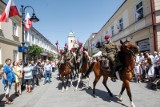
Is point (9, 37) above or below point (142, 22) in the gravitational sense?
below

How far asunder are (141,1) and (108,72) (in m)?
12.0

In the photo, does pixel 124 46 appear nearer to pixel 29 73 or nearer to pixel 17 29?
pixel 29 73

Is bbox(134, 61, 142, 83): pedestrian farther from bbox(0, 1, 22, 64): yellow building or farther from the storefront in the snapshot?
bbox(0, 1, 22, 64): yellow building

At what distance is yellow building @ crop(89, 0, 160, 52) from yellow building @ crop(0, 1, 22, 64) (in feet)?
43.3

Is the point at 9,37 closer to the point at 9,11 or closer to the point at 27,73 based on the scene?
the point at 9,11

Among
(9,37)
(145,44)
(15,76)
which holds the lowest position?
(15,76)

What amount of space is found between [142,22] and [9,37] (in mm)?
13704

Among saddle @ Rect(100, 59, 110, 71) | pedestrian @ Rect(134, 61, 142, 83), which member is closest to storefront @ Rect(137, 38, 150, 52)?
pedestrian @ Rect(134, 61, 142, 83)

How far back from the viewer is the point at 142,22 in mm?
16766

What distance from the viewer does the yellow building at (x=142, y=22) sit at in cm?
1444

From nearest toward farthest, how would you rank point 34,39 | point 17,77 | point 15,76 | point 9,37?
1. point 15,76
2. point 17,77
3. point 9,37
4. point 34,39

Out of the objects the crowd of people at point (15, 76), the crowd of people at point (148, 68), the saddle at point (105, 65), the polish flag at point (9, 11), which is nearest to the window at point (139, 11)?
the crowd of people at point (148, 68)

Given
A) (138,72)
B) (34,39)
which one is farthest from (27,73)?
(34,39)

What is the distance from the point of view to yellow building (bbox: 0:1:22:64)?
56.8 ft
